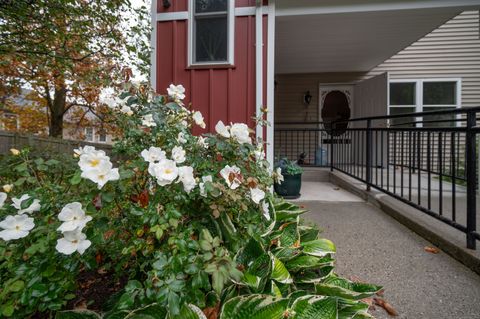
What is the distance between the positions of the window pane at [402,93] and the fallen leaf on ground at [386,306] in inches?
247

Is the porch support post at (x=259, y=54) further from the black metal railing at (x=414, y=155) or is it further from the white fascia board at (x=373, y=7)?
the black metal railing at (x=414, y=155)

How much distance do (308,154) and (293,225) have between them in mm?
5556

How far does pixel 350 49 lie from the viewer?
5.34 meters

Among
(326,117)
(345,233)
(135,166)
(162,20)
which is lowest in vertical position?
(345,233)

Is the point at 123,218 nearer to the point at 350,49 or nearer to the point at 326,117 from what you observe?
the point at 350,49

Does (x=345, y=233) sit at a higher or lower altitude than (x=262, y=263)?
lower

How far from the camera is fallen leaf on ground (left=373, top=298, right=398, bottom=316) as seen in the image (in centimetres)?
145

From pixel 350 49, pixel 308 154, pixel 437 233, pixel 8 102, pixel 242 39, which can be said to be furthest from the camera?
pixel 8 102

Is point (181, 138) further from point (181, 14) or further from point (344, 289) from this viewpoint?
point (181, 14)

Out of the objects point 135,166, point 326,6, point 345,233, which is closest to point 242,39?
point 326,6

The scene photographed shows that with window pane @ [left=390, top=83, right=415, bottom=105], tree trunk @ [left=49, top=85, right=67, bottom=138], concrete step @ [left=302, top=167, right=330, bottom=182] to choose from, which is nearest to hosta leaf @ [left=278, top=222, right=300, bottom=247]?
concrete step @ [left=302, top=167, right=330, bottom=182]

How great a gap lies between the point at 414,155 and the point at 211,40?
9.52 ft

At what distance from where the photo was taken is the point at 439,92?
21.9 feet

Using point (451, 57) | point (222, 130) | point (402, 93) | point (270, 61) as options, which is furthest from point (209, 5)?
point (451, 57)
